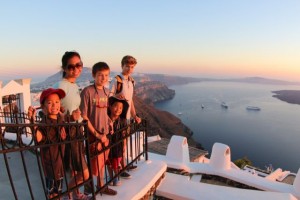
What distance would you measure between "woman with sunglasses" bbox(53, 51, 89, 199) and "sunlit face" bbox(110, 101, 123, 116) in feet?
1.86

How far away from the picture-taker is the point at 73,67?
10.4ft

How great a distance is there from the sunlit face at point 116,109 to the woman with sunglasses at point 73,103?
1.86 feet

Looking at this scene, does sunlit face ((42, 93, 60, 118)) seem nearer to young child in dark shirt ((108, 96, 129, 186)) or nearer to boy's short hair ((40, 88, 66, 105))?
boy's short hair ((40, 88, 66, 105))

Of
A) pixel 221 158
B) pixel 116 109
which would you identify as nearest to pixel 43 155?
pixel 116 109

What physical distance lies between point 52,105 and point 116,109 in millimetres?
1018

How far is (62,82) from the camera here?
313cm

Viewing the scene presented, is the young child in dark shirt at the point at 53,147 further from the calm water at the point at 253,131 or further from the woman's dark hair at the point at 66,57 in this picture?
the calm water at the point at 253,131

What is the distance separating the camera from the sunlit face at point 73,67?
3.17m

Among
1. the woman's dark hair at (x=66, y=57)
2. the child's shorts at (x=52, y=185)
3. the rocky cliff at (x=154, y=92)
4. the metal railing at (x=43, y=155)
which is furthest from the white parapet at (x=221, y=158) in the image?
the rocky cliff at (x=154, y=92)

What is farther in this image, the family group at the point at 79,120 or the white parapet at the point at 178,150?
the white parapet at the point at 178,150

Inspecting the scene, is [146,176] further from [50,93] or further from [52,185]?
[50,93]

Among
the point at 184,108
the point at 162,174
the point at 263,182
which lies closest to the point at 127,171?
the point at 162,174

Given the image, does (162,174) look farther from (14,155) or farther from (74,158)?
(14,155)

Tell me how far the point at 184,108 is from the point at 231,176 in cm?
11020
